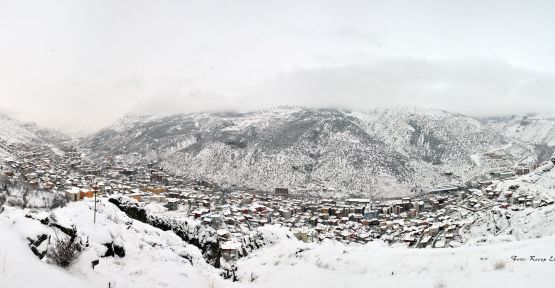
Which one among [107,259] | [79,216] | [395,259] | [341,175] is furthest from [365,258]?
[341,175]

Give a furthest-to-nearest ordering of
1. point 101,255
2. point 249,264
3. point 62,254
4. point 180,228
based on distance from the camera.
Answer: point 180,228 → point 249,264 → point 101,255 → point 62,254

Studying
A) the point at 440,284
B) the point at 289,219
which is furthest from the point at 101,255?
the point at 289,219

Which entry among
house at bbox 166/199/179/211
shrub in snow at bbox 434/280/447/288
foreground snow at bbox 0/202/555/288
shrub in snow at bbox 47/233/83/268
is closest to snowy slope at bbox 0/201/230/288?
foreground snow at bbox 0/202/555/288

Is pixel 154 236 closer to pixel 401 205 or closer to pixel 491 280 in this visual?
pixel 491 280

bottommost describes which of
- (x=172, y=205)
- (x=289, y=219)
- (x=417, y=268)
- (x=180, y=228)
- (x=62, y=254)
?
(x=289, y=219)

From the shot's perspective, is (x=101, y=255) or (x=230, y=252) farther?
(x=230, y=252)

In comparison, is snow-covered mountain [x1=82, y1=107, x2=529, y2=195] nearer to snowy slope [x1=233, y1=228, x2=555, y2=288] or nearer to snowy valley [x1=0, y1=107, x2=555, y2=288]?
snowy valley [x1=0, y1=107, x2=555, y2=288]

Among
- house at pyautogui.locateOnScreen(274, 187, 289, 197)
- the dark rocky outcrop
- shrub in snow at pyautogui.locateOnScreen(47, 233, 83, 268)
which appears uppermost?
shrub in snow at pyautogui.locateOnScreen(47, 233, 83, 268)

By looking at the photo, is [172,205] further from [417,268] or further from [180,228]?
[417,268]

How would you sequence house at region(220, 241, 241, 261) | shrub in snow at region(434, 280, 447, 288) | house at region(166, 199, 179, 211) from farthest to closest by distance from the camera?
house at region(166, 199, 179, 211)
house at region(220, 241, 241, 261)
shrub in snow at region(434, 280, 447, 288)
